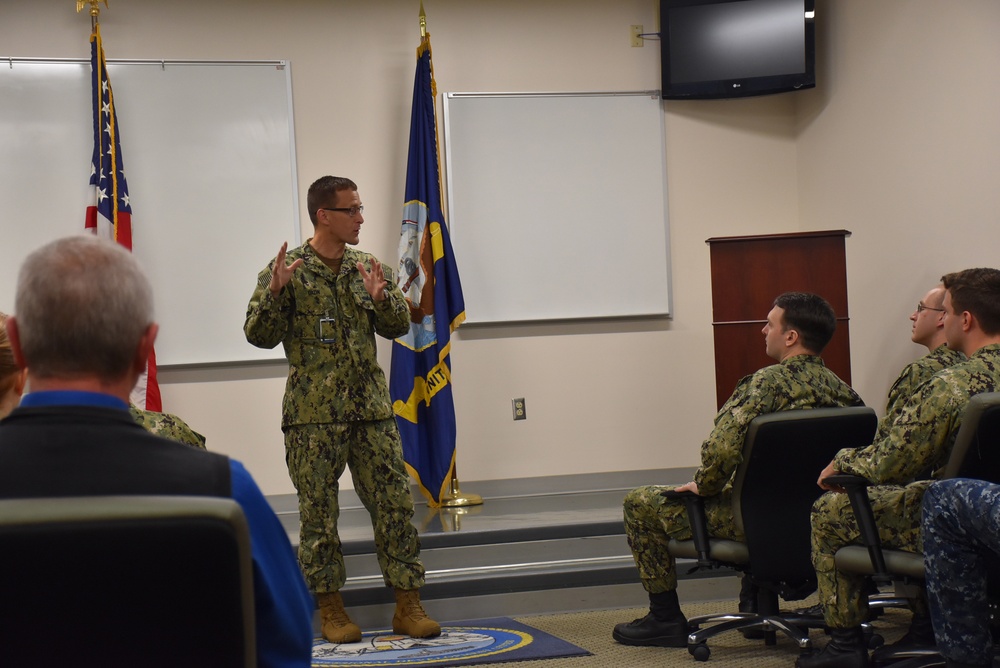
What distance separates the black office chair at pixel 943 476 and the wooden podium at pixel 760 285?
109 inches

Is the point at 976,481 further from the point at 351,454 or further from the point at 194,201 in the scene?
the point at 194,201

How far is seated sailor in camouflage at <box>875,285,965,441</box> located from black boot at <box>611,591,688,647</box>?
3.51 feet

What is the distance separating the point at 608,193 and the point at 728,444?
351 centimetres

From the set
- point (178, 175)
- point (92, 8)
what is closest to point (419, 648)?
point (178, 175)

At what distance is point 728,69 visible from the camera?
667 centimetres

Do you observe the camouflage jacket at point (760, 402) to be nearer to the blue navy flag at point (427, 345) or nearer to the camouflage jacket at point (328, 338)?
the camouflage jacket at point (328, 338)

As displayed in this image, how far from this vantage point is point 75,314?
1.18 m

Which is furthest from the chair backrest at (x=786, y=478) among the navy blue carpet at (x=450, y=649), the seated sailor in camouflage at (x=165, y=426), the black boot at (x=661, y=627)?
the seated sailor in camouflage at (x=165, y=426)

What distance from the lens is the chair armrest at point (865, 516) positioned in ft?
9.65

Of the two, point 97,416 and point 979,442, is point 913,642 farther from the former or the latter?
point 97,416

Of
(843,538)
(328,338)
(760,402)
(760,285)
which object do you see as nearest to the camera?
(843,538)

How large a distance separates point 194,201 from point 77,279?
5.15 m

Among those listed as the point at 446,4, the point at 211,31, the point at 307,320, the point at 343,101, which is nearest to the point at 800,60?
the point at 446,4

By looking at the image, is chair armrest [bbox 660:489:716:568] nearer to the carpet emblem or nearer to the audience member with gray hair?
the carpet emblem
